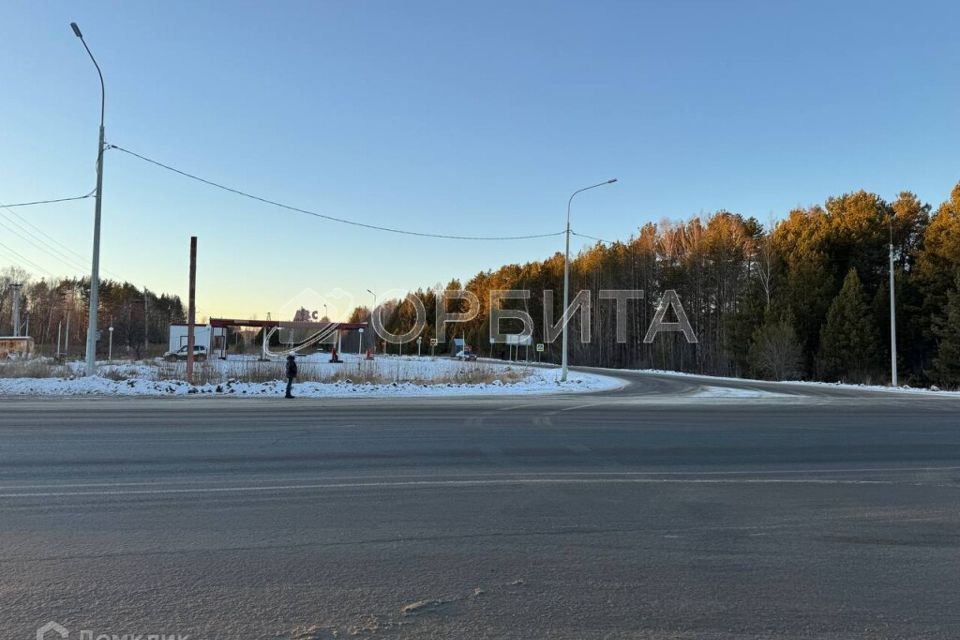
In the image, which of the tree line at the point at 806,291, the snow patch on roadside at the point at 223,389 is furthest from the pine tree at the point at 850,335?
the snow patch on roadside at the point at 223,389

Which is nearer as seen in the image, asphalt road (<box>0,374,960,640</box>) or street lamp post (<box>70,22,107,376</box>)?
asphalt road (<box>0,374,960,640</box>)

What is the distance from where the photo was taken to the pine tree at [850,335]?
44.8m

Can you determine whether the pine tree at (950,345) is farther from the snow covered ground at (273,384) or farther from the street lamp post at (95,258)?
the street lamp post at (95,258)

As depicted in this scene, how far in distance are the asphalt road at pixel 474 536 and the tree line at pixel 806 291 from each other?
38.5 metres

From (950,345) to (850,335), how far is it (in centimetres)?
612

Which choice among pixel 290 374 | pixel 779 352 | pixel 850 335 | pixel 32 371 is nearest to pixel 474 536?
pixel 290 374

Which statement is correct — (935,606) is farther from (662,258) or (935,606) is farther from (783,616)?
(662,258)

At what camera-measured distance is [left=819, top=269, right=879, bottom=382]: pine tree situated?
4484cm

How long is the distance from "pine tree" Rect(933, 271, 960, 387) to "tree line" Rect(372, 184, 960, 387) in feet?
0.28

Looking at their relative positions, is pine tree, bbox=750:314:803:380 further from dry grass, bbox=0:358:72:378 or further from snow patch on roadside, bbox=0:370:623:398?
dry grass, bbox=0:358:72:378

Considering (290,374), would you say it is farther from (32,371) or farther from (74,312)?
(74,312)

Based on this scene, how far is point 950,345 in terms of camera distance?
40156 millimetres

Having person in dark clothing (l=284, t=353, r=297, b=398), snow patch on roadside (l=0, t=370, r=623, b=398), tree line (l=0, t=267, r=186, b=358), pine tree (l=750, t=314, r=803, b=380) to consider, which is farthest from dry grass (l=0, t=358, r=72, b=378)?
tree line (l=0, t=267, r=186, b=358)

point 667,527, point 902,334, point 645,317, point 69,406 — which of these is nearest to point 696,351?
point 645,317
